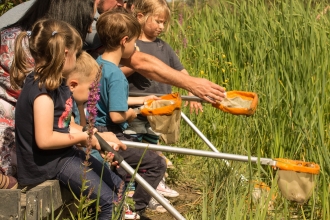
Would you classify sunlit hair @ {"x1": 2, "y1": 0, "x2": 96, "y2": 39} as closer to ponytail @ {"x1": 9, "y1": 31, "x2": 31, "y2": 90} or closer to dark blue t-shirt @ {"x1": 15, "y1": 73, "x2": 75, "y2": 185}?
ponytail @ {"x1": 9, "y1": 31, "x2": 31, "y2": 90}

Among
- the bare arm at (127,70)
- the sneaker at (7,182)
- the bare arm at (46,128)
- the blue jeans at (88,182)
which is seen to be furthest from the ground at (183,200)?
the bare arm at (46,128)

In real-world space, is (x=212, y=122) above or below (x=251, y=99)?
below

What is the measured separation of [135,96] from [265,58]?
4.03ft

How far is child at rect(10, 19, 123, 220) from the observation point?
277cm

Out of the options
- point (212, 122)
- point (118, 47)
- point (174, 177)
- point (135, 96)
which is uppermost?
point (118, 47)

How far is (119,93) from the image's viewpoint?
3.60 metres

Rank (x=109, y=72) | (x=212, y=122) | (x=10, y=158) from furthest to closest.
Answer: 1. (x=212, y=122)
2. (x=109, y=72)
3. (x=10, y=158)

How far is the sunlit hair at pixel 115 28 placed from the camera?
12.4ft

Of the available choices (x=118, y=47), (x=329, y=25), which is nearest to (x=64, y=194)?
(x=118, y=47)

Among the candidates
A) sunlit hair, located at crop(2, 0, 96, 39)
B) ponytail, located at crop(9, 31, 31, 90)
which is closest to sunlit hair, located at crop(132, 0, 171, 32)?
sunlit hair, located at crop(2, 0, 96, 39)

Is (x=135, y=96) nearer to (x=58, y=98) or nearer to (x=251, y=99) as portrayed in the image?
(x=251, y=99)

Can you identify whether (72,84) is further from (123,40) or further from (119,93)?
(123,40)

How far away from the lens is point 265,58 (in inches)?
196

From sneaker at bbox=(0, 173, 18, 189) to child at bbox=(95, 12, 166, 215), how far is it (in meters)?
0.75
